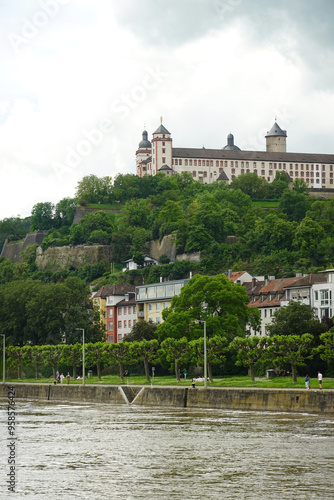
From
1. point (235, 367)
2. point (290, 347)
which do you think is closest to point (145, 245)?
point (235, 367)

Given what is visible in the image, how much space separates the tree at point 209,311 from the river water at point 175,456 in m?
17.9

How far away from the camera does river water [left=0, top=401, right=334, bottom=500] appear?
3800cm

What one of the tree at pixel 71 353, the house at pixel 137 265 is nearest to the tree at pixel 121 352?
the tree at pixel 71 353

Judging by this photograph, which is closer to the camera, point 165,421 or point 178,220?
point 165,421

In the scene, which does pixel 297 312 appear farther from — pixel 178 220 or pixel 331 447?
pixel 178 220

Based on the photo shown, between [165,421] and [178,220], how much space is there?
120 meters

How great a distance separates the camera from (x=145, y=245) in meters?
188

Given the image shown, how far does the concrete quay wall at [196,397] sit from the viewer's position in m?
61.2

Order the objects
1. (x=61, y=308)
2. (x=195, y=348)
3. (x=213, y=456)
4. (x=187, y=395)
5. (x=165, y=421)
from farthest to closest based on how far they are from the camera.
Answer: (x=61, y=308)
(x=195, y=348)
(x=187, y=395)
(x=165, y=421)
(x=213, y=456)

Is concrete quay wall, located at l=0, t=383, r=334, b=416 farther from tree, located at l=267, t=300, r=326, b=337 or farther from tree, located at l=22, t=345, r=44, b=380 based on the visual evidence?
tree, located at l=267, t=300, r=326, b=337

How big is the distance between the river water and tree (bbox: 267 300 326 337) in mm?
19444

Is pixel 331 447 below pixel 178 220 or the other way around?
below

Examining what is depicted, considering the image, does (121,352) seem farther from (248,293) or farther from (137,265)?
(137,265)

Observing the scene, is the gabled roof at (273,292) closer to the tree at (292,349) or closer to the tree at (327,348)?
the tree at (292,349)
